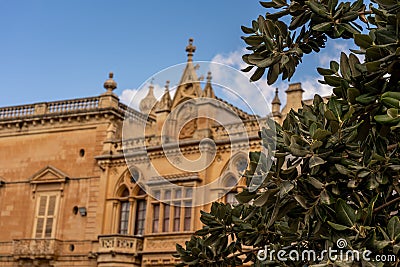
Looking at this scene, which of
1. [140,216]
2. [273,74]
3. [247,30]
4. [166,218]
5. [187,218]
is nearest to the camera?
[273,74]

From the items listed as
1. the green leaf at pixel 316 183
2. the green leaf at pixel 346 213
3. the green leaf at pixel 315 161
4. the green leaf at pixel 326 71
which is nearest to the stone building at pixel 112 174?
the green leaf at pixel 326 71

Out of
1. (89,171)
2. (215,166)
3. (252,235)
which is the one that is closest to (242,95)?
(252,235)

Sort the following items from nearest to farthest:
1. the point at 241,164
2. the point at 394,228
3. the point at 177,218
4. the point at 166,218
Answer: the point at 394,228
the point at 241,164
the point at 177,218
the point at 166,218

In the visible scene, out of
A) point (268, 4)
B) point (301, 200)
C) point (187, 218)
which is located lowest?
point (301, 200)

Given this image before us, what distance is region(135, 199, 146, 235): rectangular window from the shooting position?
26.0 metres

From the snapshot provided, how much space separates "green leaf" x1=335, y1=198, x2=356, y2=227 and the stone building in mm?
17089

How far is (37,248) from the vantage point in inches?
1054

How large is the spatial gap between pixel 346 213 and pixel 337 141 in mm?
601

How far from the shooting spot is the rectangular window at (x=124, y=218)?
26.2 meters

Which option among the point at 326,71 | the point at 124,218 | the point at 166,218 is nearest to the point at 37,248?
the point at 124,218

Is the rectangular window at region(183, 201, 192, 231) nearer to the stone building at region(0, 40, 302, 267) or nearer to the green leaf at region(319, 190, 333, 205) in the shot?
the stone building at region(0, 40, 302, 267)

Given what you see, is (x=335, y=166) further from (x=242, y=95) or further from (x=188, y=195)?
(x=188, y=195)

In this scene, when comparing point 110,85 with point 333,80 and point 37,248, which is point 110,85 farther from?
point 333,80

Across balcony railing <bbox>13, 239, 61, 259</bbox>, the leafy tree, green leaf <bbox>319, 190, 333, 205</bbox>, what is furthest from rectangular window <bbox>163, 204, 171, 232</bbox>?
green leaf <bbox>319, 190, 333, 205</bbox>
